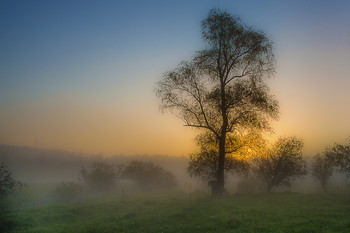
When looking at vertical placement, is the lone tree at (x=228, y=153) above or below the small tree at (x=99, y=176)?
above

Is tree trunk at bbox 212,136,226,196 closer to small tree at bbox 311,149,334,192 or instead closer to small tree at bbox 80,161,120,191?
small tree at bbox 311,149,334,192

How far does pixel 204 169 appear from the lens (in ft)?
116

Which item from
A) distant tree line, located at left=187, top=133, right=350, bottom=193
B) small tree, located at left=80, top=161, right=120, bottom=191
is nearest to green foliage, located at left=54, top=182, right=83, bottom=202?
small tree, located at left=80, top=161, right=120, bottom=191

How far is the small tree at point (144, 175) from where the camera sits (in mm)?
106312

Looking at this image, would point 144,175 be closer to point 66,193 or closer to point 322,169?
point 66,193

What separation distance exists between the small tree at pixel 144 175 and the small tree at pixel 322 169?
2779 inches

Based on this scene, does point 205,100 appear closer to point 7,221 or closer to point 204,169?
point 204,169

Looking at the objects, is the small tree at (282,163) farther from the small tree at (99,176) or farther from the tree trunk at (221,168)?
the small tree at (99,176)

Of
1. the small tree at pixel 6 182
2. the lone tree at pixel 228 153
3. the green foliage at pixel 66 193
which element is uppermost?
the lone tree at pixel 228 153

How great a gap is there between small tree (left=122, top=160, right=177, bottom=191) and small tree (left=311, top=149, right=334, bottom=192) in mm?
70582

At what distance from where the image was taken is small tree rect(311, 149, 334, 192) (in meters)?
57.8

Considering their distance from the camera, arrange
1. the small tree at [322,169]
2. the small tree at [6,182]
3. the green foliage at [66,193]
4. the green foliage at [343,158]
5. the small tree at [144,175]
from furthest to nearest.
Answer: the small tree at [144,175], the green foliage at [66,193], the small tree at [322,169], the green foliage at [343,158], the small tree at [6,182]

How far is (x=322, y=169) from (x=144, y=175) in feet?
239

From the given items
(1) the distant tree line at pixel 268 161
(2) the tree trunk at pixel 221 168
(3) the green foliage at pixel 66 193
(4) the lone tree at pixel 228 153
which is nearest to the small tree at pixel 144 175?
(3) the green foliage at pixel 66 193
